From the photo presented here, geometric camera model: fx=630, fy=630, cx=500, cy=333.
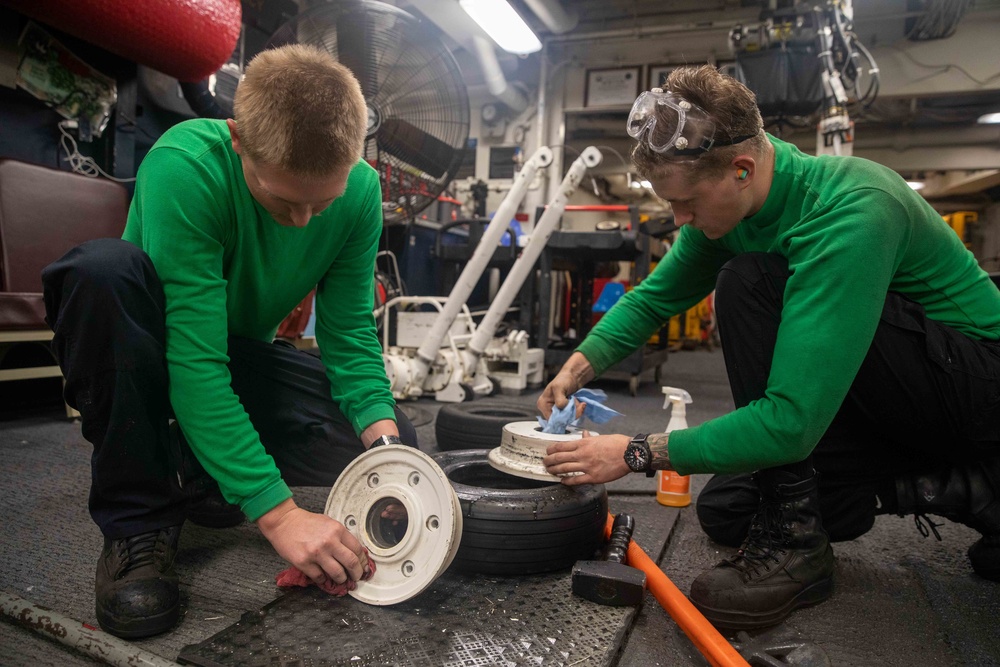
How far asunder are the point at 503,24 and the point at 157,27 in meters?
3.18

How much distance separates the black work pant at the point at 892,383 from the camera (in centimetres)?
109

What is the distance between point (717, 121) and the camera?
1019mm

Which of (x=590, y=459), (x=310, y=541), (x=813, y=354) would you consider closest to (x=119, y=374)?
(x=310, y=541)

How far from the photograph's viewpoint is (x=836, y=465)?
125 centimetres

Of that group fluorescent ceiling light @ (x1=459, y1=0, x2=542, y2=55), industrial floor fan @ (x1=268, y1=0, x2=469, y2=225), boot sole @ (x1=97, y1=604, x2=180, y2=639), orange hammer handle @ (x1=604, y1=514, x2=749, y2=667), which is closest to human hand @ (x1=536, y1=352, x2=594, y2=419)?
orange hammer handle @ (x1=604, y1=514, x2=749, y2=667)

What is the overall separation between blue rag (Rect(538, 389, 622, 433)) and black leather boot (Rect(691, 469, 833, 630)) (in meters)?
0.33

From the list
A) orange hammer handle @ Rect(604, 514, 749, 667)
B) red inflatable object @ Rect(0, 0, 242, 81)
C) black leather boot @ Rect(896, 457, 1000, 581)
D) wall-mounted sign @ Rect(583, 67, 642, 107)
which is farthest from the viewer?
wall-mounted sign @ Rect(583, 67, 642, 107)

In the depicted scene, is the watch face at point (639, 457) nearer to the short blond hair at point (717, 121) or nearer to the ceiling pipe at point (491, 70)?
the short blond hair at point (717, 121)

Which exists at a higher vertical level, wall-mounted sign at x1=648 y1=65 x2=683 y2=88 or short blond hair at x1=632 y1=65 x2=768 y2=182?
wall-mounted sign at x1=648 y1=65 x2=683 y2=88

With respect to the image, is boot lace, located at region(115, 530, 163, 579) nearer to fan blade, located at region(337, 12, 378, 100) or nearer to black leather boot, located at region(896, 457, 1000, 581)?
black leather boot, located at region(896, 457, 1000, 581)

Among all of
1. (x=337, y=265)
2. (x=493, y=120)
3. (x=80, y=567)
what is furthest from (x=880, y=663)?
(x=493, y=120)

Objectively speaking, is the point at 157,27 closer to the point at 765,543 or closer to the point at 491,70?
the point at 765,543

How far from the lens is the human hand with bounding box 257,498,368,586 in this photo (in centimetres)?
89

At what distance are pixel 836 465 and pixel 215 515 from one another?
1271mm
